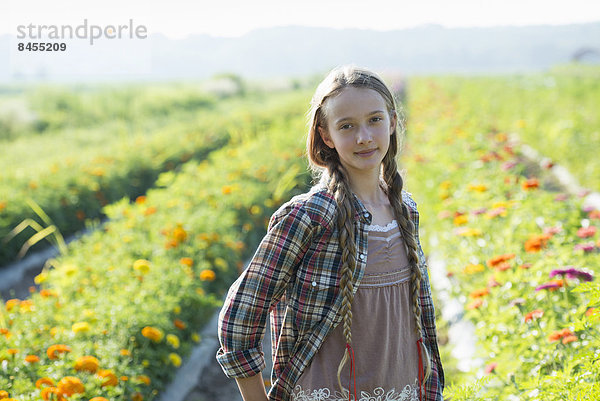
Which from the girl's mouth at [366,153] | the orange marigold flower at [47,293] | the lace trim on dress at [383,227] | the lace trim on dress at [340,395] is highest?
the girl's mouth at [366,153]

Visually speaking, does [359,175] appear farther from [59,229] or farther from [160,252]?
[59,229]

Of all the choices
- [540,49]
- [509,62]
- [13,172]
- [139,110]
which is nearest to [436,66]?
[509,62]

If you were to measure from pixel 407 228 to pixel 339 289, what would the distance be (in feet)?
0.93

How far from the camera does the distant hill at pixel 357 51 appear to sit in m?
129

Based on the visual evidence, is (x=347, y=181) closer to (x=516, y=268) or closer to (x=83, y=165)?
(x=516, y=268)

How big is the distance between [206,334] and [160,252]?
65 centimetres

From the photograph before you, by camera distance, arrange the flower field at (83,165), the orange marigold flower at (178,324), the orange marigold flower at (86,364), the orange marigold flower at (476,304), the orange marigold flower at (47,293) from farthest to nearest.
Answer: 1. the flower field at (83,165)
2. the orange marigold flower at (47,293)
3. the orange marigold flower at (178,324)
4. the orange marigold flower at (476,304)
5. the orange marigold flower at (86,364)

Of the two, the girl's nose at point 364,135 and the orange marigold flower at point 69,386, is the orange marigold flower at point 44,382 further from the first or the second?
the girl's nose at point 364,135

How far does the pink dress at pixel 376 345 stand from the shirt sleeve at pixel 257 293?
16 centimetres

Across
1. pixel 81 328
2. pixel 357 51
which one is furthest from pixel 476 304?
pixel 357 51

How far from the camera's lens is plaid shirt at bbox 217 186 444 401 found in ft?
4.10

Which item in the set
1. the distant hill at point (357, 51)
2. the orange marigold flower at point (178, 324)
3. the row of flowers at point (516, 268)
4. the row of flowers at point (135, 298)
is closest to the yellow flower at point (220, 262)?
the row of flowers at point (135, 298)

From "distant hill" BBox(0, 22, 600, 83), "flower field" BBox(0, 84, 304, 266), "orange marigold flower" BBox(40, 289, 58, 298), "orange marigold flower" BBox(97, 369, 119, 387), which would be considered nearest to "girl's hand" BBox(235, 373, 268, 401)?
"orange marigold flower" BBox(97, 369, 119, 387)

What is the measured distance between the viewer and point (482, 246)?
3365 millimetres
